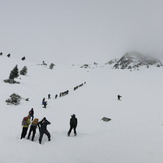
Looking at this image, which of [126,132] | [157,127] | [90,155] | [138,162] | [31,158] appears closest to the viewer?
[31,158]

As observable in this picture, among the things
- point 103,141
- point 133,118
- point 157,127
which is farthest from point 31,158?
point 133,118

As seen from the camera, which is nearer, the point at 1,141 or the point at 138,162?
the point at 138,162

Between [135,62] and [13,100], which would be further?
[135,62]

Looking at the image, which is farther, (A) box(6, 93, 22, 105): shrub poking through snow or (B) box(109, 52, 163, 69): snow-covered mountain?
(B) box(109, 52, 163, 69): snow-covered mountain

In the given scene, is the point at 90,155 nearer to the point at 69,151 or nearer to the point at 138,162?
the point at 69,151

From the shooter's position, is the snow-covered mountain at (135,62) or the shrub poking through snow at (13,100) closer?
the shrub poking through snow at (13,100)

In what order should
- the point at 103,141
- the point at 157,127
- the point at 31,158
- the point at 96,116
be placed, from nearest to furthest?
the point at 31,158
the point at 103,141
the point at 157,127
the point at 96,116

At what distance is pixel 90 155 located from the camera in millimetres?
8852

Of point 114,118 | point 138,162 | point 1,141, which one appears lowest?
point 138,162

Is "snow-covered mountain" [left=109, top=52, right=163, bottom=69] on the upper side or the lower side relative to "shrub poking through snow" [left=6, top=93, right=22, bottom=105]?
upper

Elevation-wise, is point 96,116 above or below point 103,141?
above

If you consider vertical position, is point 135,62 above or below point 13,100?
above

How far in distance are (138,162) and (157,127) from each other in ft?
24.8

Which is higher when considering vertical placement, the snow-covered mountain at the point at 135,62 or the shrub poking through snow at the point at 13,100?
the snow-covered mountain at the point at 135,62
